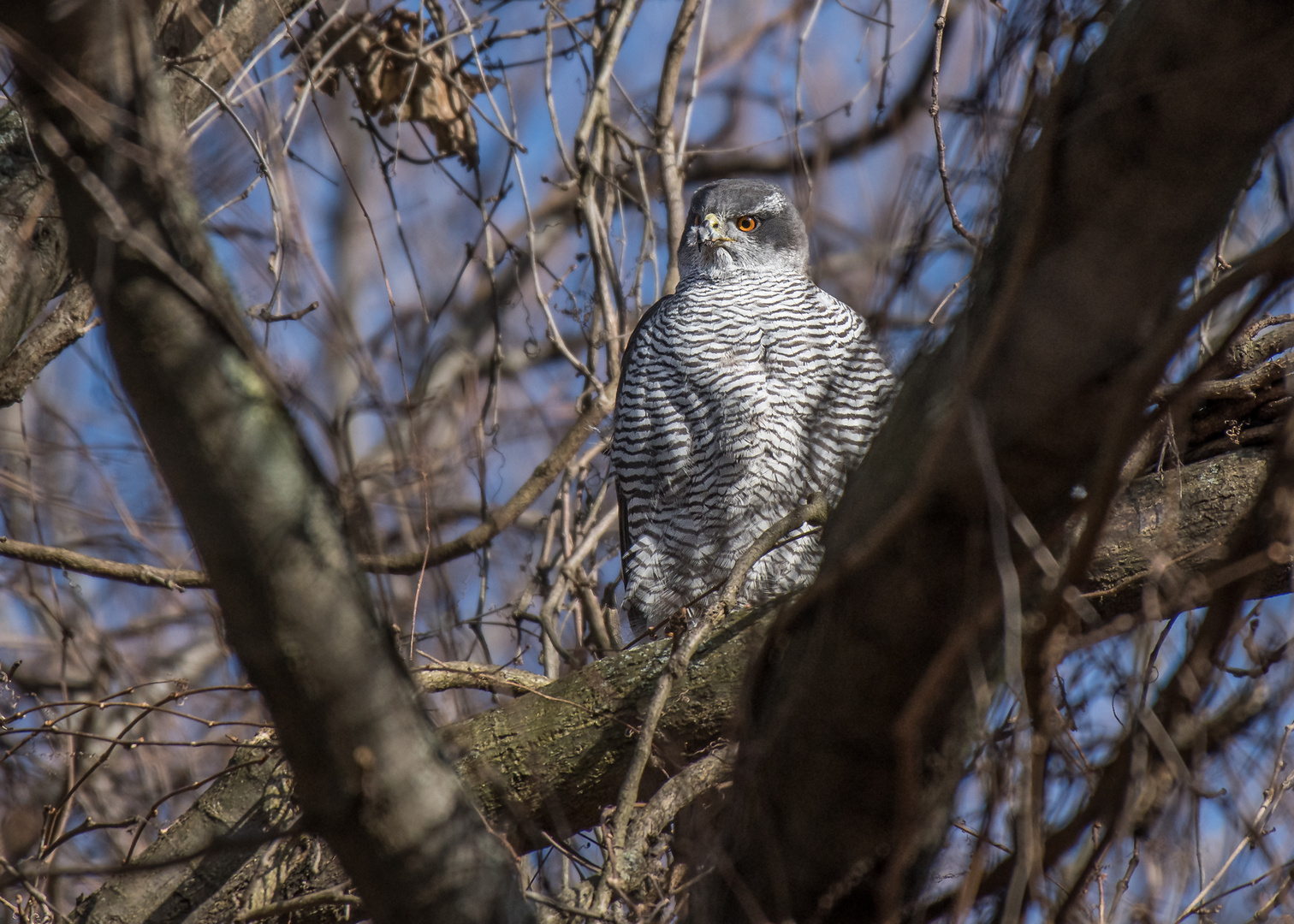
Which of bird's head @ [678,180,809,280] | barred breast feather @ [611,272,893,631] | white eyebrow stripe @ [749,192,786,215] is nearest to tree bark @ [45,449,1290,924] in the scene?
barred breast feather @ [611,272,893,631]

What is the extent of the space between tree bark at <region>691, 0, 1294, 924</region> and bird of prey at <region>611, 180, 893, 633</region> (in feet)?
8.50

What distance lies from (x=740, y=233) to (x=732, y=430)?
1308 millimetres

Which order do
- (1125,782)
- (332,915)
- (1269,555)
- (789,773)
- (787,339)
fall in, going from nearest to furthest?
(1269,555) → (1125,782) → (789,773) → (332,915) → (787,339)

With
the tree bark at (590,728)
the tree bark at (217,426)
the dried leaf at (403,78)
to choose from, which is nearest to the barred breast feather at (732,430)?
the dried leaf at (403,78)

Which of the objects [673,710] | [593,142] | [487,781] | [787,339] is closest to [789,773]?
[673,710]

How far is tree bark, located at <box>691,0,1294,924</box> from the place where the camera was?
1.32 meters

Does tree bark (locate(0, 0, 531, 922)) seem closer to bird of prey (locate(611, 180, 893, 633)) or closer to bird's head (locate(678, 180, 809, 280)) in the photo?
bird of prey (locate(611, 180, 893, 633))

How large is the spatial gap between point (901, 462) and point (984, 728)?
36 cm

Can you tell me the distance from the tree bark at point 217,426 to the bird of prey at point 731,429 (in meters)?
2.88

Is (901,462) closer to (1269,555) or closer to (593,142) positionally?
(1269,555)

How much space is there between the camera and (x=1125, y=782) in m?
1.37

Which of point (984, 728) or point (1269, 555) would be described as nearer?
point (1269, 555)

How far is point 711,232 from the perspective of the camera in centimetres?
530

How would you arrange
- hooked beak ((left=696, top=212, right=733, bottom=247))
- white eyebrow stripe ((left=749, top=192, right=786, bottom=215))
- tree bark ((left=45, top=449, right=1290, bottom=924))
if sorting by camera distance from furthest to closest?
white eyebrow stripe ((left=749, top=192, right=786, bottom=215)) → hooked beak ((left=696, top=212, right=733, bottom=247)) → tree bark ((left=45, top=449, right=1290, bottom=924))
